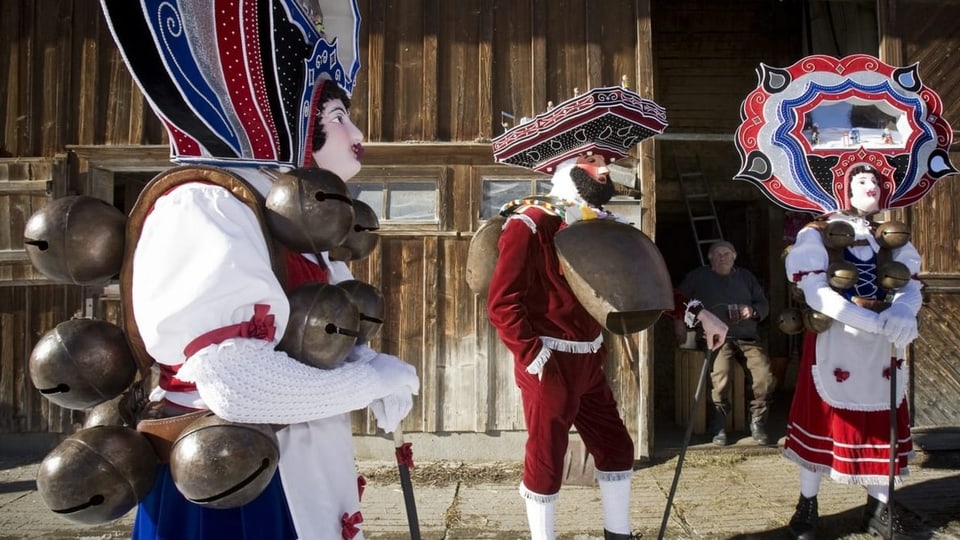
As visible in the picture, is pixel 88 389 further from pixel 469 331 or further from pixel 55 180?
pixel 55 180

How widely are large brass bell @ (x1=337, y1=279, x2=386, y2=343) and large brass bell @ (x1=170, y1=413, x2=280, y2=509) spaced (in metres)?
0.35

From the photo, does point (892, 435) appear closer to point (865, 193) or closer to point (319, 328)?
point (865, 193)

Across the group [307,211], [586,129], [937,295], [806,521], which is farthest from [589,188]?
[937,295]

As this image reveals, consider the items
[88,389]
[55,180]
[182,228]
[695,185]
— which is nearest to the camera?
[182,228]

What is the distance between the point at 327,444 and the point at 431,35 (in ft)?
12.6

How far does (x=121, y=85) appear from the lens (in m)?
4.66

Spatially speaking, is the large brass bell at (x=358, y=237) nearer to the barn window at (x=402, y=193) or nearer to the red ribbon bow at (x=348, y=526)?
the red ribbon bow at (x=348, y=526)

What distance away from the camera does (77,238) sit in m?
1.32

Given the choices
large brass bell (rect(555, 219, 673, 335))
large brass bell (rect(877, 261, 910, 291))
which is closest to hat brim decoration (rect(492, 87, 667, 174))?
large brass bell (rect(555, 219, 673, 335))

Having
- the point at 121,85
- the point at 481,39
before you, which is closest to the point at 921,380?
the point at 481,39

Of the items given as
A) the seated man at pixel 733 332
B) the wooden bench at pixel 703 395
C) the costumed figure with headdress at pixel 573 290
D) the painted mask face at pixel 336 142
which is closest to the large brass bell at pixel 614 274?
the costumed figure with headdress at pixel 573 290

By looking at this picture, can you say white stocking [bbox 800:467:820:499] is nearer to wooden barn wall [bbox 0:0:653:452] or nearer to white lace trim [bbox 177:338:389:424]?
wooden barn wall [bbox 0:0:653:452]

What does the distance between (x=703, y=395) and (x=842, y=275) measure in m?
2.59

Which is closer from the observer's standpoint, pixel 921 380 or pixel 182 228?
pixel 182 228
